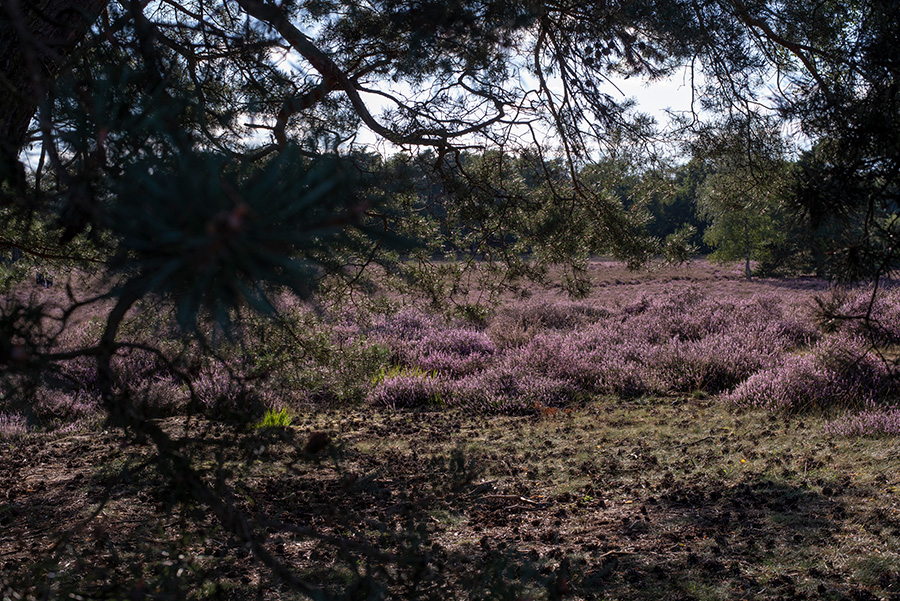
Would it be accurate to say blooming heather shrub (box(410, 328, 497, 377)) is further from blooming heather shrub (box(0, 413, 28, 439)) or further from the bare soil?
blooming heather shrub (box(0, 413, 28, 439))

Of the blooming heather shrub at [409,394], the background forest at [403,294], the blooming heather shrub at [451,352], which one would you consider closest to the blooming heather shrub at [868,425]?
the background forest at [403,294]

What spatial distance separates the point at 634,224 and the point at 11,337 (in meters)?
4.29

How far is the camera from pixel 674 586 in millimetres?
3213

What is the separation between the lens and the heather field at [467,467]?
152 cm

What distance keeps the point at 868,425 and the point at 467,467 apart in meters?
5.20

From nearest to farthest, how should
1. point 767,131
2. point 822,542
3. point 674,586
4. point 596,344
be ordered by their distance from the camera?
point 674,586 → point 822,542 → point 767,131 → point 596,344

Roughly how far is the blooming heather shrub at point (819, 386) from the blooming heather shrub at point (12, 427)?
713 cm

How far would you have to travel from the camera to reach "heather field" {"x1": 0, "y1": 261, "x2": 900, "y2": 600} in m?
1.52

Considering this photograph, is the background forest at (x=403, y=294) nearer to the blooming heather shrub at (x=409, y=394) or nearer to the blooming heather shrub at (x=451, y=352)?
the blooming heather shrub at (x=409, y=394)

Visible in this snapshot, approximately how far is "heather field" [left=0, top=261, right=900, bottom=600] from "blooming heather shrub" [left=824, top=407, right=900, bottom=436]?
1.4 inches

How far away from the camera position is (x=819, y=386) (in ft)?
21.6

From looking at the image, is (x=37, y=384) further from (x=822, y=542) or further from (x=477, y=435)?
(x=477, y=435)

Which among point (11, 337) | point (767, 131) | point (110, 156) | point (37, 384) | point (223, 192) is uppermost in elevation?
point (767, 131)

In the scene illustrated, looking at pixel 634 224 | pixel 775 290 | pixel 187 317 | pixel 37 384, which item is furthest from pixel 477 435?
pixel 775 290
